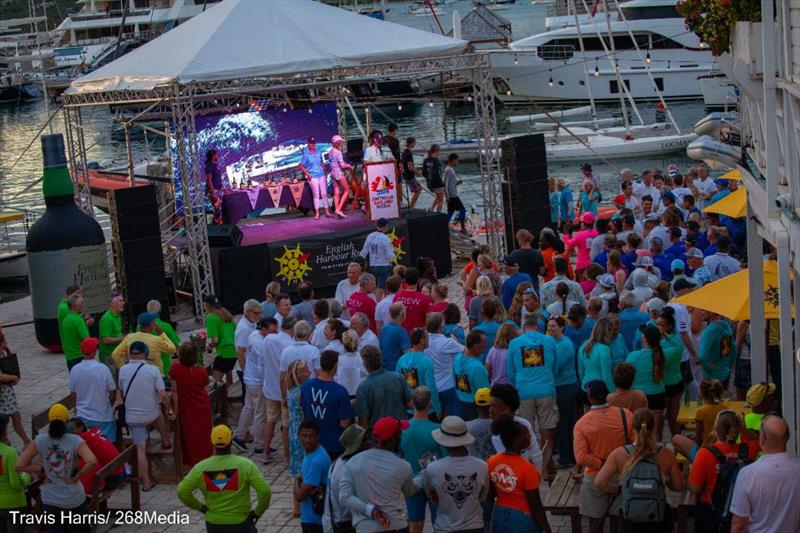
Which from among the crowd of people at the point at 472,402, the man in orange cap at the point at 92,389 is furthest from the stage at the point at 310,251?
the man in orange cap at the point at 92,389

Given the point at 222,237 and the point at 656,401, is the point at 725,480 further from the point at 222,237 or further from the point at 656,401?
the point at 222,237

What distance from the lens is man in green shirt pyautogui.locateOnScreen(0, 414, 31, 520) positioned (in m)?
9.19

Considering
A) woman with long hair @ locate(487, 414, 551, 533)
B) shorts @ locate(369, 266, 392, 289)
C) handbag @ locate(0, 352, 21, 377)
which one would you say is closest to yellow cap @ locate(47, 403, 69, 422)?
woman with long hair @ locate(487, 414, 551, 533)

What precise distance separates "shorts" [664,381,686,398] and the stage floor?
953cm

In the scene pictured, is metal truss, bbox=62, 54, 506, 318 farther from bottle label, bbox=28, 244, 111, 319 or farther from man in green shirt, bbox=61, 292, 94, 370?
man in green shirt, bbox=61, 292, 94, 370

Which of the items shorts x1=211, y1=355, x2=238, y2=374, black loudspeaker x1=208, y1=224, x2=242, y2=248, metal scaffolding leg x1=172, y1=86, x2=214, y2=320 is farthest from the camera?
black loudspeaker x1=208, y1=224, x2=242, y2=248

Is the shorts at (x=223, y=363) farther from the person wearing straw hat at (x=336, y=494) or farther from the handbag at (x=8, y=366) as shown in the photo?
the person wearing straw hat at (x=336, y=494)

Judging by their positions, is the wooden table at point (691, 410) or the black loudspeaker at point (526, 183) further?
the black loudspeaker at point (526, 183)

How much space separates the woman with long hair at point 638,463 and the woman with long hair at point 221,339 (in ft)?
18.8

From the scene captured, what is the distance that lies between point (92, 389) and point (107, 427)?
1.31ft

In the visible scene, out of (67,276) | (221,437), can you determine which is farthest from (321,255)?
(221,437)

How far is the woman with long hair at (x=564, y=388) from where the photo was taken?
408 inches

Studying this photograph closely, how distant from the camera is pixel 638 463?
7652mm

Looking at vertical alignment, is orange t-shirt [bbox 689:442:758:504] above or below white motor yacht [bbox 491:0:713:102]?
below
